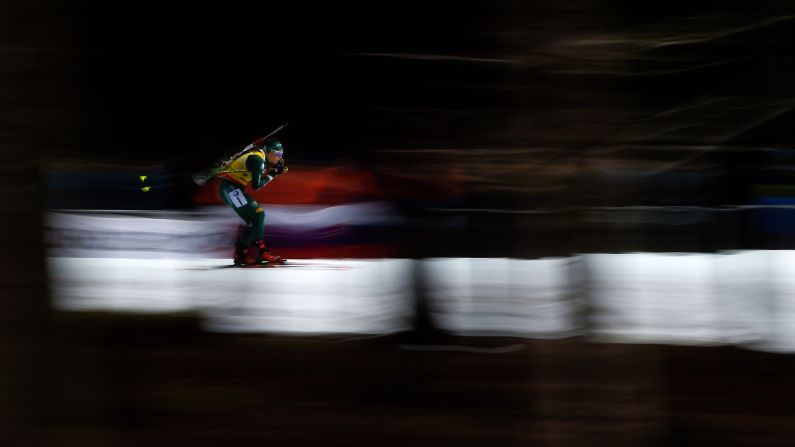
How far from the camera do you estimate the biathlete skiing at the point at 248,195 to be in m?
8.05

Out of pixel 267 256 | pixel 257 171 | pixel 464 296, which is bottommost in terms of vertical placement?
pixel 464 296

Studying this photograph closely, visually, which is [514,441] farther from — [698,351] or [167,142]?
[167,142]

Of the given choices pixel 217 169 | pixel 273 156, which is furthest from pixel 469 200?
pixel 217 169

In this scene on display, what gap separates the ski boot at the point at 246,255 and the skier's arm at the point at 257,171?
1.60 feet

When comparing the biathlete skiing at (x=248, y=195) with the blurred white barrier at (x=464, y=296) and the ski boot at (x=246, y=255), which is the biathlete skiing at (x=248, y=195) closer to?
the ski boot at (x=246, y=255)

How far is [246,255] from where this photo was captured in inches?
319

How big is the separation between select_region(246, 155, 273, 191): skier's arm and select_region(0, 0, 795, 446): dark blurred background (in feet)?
1.33

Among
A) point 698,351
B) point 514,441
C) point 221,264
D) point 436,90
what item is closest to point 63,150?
point 436,90

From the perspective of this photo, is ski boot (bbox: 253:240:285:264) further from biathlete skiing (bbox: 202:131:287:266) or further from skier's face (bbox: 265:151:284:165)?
skier's face (bbox: 265:151:284:165)

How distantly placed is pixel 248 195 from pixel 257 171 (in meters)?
0.21

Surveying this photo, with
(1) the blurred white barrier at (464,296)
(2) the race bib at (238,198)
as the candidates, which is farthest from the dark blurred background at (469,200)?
(2) the race bib at (238,198)

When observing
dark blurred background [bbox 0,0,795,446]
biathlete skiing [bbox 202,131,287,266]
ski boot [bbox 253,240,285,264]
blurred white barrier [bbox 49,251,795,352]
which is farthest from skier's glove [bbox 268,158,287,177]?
blurred white barrier [bbox 49,251,795,352]

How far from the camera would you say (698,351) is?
6.98 m

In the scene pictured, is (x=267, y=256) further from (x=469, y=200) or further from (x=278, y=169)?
(x=469, y=200)
